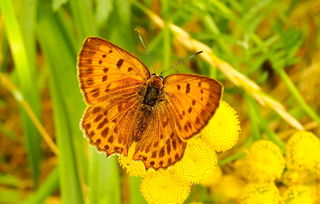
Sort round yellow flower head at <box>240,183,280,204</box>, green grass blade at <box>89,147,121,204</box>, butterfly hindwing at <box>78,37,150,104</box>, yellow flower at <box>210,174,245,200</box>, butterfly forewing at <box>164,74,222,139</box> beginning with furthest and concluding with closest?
green grass blade at <box>89,147,121,204</box> < yellow flower at <box>210,174,245,200</box> < round yellow flower head at <box>240,183,280,204</box> < butterfly hindwing at <box>78,37,150,104</box> < butterfly forewing at <box>164,74,222,139</box>

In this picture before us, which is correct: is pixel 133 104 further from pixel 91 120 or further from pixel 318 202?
pixel 318 202

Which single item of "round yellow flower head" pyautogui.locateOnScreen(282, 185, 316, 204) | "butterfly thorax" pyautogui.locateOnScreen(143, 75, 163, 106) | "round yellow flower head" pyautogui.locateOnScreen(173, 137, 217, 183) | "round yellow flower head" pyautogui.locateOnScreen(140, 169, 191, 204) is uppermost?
"butterfly thorax" pyautogui.locateOnScreen(143, 75, 163, 106)

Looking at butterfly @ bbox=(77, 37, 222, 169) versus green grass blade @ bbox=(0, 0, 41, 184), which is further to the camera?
green grass blade @ bbox=(0, 0, 41, 184)

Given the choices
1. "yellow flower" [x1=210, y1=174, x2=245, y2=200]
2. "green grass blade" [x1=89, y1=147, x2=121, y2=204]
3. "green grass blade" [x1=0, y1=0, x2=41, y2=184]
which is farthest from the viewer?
"green grass blade" [x1=0, y1=0, x2=41, y2=184]

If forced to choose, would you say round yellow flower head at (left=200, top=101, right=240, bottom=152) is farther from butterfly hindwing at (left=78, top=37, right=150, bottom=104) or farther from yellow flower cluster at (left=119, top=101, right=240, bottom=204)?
butterfly hindwing at (left=78, top=37, right=150, bottom=104)

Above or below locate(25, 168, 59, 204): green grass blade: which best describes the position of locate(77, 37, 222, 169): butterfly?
above

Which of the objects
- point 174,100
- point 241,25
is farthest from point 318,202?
point 241,25

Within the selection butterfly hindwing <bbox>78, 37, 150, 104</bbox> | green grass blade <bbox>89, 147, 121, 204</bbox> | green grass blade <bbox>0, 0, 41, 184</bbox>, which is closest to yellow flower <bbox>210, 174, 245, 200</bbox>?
green grass blade <bbox>89, 147, 121, 204</bbox>

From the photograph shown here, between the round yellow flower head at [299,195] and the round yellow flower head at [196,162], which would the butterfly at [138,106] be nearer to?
the round yellow flower head at [196,162]

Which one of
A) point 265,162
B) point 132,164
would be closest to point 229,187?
point 265,162

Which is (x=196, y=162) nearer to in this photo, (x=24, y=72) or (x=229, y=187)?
(x=229, y=187)
